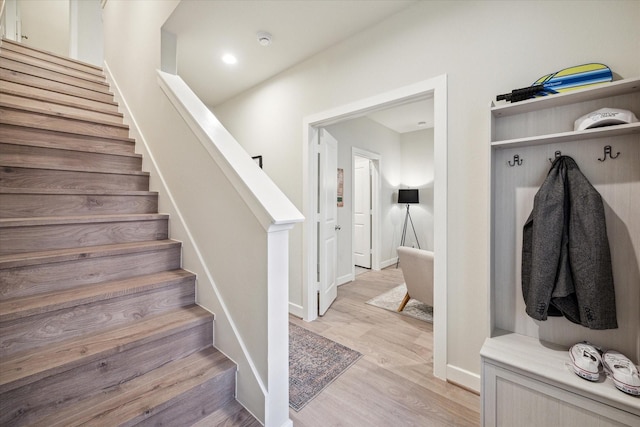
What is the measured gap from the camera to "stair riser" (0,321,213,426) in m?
0.95

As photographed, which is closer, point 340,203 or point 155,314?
point 155,314

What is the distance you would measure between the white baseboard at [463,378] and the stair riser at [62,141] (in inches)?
116

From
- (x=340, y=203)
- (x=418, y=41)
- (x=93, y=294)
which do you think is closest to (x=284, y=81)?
(x=418, y=41)

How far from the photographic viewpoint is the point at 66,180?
1.71 meters

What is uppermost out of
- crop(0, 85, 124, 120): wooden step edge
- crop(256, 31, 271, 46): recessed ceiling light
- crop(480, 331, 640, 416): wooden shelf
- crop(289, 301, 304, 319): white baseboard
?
crop(256, 31, 271, 46): recessed ceiling light

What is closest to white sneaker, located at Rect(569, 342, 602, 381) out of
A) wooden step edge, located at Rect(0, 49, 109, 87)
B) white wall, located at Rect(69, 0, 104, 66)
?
wooden step edge, located at Rect(0, 49, 109, 87)

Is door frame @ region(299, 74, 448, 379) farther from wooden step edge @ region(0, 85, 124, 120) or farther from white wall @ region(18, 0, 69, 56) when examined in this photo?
white wall @ region(18, 0, 69, 56)

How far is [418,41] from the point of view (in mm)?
1950

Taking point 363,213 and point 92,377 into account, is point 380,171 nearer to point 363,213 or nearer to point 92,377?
point 363,213

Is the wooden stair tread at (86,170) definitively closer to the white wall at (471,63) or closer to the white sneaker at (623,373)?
the white wall at (471,63)

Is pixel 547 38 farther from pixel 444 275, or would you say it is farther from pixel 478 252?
pixel 444 275

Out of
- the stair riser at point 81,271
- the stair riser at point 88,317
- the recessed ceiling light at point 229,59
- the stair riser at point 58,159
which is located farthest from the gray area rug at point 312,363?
the recessed ceiling light at point 229,59

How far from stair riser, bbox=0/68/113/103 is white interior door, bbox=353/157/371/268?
3817 mm

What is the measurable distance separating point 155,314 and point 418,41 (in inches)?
97.4
